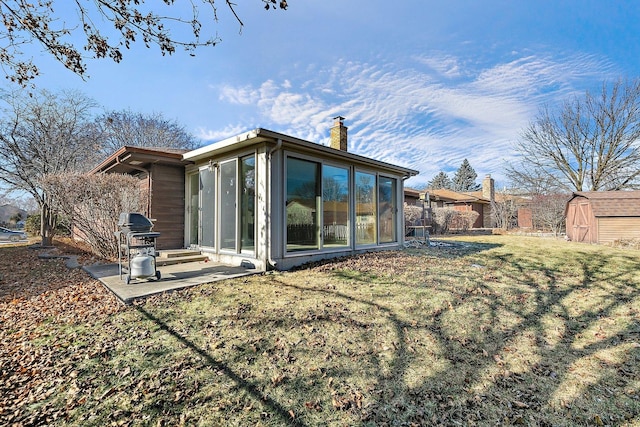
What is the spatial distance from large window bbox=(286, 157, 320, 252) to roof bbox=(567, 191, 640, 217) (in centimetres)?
1304

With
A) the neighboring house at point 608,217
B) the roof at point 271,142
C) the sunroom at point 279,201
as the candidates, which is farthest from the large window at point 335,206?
the neighboring house at point 608,217

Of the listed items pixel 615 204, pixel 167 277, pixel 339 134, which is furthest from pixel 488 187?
pixel 167 277

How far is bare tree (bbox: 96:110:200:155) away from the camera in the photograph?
20.1m

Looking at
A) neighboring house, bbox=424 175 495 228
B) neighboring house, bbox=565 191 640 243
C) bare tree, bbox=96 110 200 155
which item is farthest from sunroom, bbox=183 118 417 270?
neighboring house, bbox=424 175 495 228

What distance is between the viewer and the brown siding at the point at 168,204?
24.6ft

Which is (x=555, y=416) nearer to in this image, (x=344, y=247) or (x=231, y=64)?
(x=344, y=247)

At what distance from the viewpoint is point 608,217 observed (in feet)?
41.7

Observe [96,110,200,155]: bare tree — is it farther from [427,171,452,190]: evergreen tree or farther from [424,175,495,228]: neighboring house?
[427,171,452,190]: evergreen tree

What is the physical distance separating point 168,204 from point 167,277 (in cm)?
295

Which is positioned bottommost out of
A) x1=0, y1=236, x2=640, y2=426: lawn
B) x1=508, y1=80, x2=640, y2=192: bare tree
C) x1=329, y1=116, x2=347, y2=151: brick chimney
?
x1=0, y1=236, x2=640, y2=426: lawn

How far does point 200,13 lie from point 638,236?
1641 cm

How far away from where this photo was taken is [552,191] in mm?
18781

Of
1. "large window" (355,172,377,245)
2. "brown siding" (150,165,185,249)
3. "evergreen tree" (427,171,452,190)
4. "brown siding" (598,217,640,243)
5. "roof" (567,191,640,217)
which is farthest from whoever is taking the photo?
"evergreen tree" (427,171,452,190)

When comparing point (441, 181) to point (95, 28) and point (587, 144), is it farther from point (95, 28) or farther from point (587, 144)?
point (95, 28)
